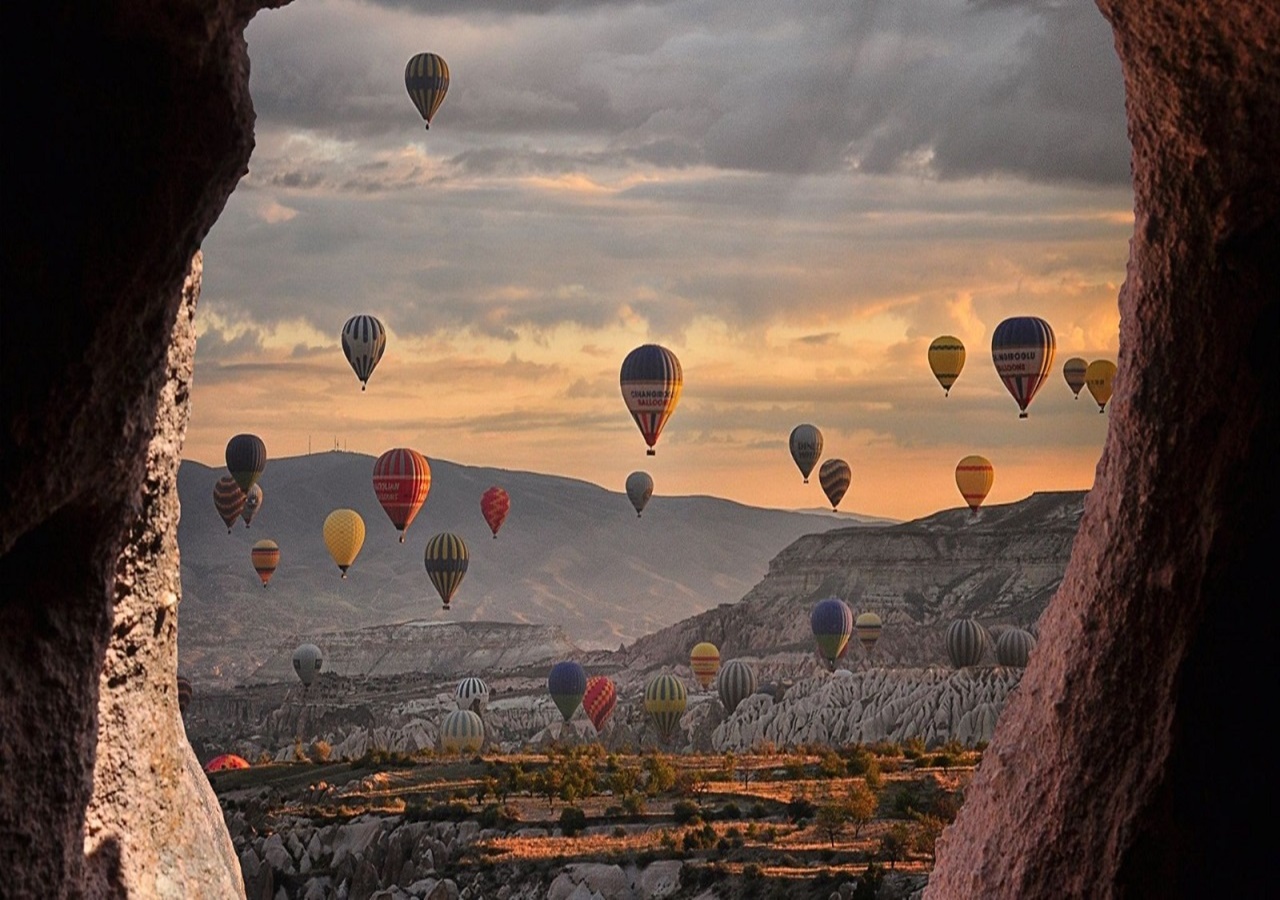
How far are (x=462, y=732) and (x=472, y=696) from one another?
1895cm

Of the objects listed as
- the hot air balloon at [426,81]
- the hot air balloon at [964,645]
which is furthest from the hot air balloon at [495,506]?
the hot air balloon at [426,81]

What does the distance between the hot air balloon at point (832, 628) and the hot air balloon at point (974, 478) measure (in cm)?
830

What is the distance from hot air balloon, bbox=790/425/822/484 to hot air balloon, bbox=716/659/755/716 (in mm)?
9549

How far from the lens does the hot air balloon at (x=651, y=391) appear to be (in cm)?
5997

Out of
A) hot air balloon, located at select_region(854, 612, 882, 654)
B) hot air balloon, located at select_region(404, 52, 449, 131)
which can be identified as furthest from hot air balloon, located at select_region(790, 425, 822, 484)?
hot air balloon, located at select_region(404, 52, 449, 131)

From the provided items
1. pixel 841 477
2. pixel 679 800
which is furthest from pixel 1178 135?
pixel 841 477

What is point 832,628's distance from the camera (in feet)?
261

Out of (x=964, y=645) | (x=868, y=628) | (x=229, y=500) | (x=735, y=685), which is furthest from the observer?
(x=868, y=628)

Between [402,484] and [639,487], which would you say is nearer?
[402,484]

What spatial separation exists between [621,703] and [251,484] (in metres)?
27.2

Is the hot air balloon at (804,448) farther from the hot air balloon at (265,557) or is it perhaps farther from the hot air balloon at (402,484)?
the hot air balloon at (265,557)

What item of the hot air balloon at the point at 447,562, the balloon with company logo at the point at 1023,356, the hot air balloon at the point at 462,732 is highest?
the balloon with company logo at the point at 1023,356

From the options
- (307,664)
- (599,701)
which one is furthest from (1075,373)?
(307,664)

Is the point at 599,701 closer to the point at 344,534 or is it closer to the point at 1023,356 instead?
the point at 344,534
